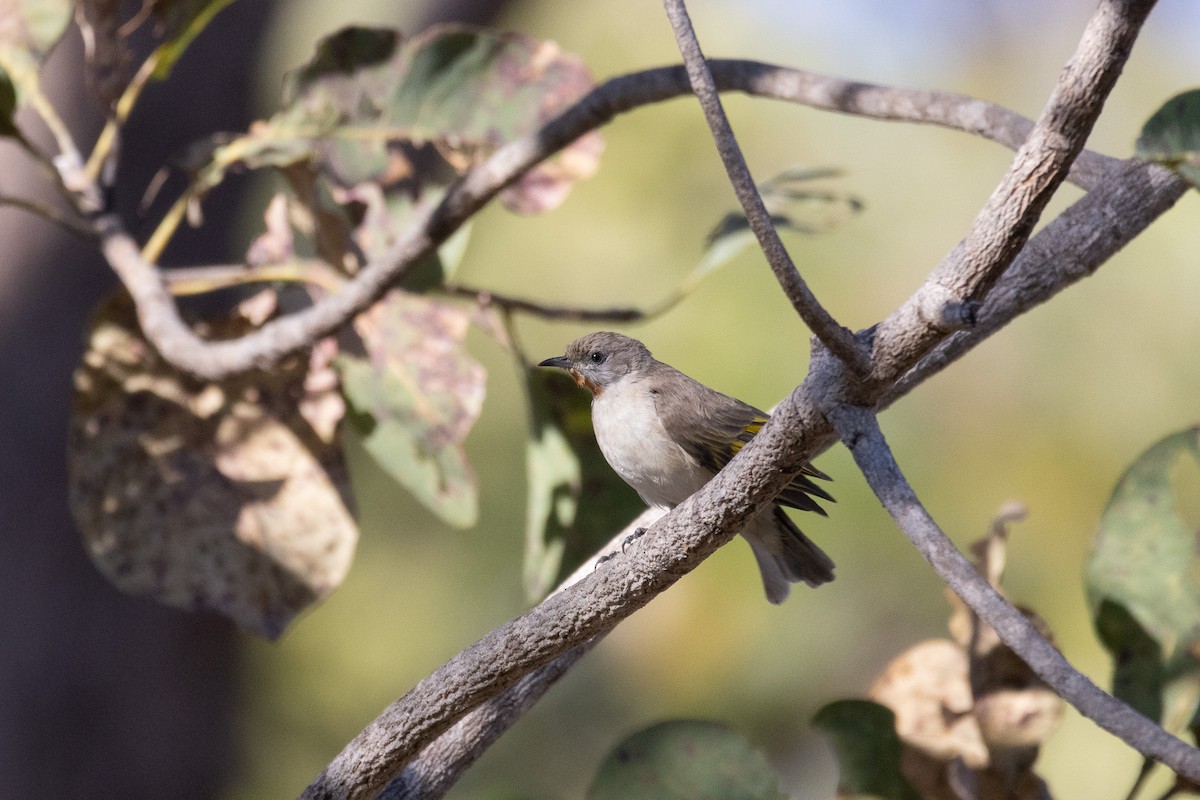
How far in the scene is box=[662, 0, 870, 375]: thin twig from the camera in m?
0.64

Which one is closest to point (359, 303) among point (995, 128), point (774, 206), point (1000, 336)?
point (774, 206)

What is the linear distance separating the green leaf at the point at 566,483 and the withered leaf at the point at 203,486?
1.15 ft

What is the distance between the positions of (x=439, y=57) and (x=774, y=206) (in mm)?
604

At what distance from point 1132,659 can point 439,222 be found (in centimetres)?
108

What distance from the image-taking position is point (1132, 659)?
1284 millimetres

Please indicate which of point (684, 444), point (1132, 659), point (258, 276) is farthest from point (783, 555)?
point (258, 276)

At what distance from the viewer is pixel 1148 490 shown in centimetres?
131

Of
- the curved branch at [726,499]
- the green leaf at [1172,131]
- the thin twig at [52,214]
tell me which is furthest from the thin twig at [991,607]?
the thin twig at [52,214]

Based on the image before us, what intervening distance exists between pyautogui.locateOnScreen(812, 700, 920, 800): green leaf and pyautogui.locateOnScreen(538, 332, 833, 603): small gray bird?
27cm

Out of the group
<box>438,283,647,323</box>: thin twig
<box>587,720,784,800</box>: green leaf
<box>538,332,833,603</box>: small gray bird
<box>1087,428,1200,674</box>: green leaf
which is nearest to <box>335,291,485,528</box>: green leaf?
<box>438,283,647,323</box>: thin twig

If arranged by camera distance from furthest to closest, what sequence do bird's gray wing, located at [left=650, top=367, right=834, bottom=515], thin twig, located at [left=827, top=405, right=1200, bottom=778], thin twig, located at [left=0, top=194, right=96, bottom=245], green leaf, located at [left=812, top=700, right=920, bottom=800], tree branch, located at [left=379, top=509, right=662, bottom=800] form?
thin twig, located at [left=0, top=194, right=96, bottom=245] < bird's gray wing, located at [left=650, top=367, right=834, bottom=515] < green leaf, located at [left=812, top=700, right=920, bottom=800] < tree branch, located at [left=379, top=509, right=662, bottom=800] < thin twig, located at [left=827, top=405, right=1200, bottom=778]

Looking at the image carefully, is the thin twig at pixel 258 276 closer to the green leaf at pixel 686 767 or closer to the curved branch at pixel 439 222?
the curved branch at pixel 439 222

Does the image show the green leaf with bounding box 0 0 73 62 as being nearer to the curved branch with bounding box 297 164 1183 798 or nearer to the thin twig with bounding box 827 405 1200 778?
the curved branch with bounding box 297 164 1183 798

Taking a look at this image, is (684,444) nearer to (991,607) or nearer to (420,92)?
(420,92)
